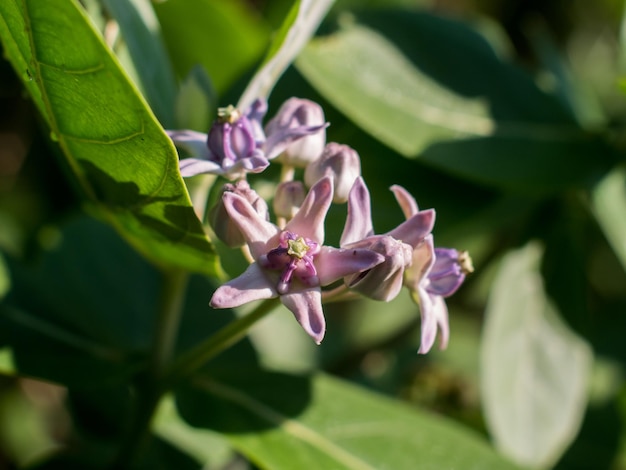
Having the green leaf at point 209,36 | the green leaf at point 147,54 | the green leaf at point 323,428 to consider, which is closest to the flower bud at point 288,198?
the green leaf at point 147,54

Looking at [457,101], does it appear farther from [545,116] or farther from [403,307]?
[403,307]

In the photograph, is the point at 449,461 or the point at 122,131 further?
the point at 449,461

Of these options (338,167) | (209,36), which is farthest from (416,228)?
(209,36)

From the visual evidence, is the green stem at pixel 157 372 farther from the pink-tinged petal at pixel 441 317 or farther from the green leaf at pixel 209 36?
the green leaf at pixel 209 36

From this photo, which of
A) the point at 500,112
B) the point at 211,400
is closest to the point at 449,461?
the point at 211,400

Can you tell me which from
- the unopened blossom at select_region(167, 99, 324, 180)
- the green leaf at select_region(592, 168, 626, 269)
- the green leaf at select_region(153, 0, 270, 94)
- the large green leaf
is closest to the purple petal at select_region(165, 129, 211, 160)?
the unopened blossom at select_region(167, 99, 324, 180)

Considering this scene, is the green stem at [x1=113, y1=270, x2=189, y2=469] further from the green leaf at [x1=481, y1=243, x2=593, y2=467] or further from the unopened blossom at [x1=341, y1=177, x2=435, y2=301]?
the green leaf at [x1=481, y1=243, x2=593, y2=467]
